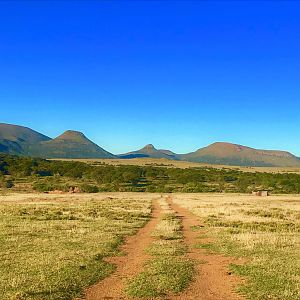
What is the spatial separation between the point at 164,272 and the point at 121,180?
11927cm

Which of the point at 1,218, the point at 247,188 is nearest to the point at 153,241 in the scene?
the point at 1,218

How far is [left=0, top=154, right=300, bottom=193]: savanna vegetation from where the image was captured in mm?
121144

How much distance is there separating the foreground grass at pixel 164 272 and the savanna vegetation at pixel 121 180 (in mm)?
87849

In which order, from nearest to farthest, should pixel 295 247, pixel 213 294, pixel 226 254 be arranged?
pixel 213 294, pixel 226 254, pixel 295 247

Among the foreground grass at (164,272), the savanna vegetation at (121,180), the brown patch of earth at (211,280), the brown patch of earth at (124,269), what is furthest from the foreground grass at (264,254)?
the savanna vegetation at (121,180)

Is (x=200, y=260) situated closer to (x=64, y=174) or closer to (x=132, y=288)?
(x=132, y=288)

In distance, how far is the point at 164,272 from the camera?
682 inches

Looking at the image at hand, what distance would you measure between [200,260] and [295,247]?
7.04 m

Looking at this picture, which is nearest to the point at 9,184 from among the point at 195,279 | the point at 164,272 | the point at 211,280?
the point at 164,272

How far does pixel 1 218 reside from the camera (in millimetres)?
38219

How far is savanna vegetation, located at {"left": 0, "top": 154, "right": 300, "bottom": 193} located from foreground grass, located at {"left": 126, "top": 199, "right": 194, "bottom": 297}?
87849mm

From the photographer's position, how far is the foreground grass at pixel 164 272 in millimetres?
14719

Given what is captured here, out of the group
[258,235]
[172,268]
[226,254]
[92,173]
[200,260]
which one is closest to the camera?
[172,268]

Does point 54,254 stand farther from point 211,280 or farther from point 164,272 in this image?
point 211,280
